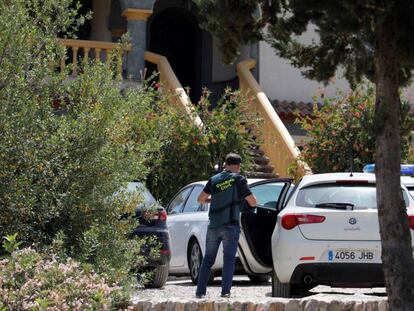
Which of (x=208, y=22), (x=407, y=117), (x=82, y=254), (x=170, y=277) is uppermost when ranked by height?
(x=208, y=22)

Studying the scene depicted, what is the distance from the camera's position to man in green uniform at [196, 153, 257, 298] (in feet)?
41.6

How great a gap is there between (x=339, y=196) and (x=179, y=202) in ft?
14.8

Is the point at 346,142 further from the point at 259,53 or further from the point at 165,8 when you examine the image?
the point at 165,8

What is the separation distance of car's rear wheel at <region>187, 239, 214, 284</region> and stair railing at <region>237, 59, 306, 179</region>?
617 centimetres

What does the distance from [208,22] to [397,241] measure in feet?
7.27

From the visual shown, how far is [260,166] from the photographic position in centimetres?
2306

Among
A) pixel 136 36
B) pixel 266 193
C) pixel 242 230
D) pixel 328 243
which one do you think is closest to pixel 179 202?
pixel 266 193

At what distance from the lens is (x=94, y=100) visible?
11523mm

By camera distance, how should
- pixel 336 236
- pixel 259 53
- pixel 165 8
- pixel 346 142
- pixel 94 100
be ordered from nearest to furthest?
pixel 94 100 < pixel 336 236 < pixel 346 142 < pixel 259 53 < pixel 165 8

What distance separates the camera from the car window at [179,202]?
1719 cm

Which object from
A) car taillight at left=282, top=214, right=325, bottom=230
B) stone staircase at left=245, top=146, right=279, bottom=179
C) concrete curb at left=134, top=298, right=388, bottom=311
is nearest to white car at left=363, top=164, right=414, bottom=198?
car taillight at left=282, top=214, right=325, bottom=230

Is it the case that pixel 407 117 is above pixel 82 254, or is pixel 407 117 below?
above

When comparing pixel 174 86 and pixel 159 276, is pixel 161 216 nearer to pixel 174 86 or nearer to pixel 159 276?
pixel 159 276

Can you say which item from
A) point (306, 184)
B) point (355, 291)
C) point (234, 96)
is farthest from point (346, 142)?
point (306, 184)
